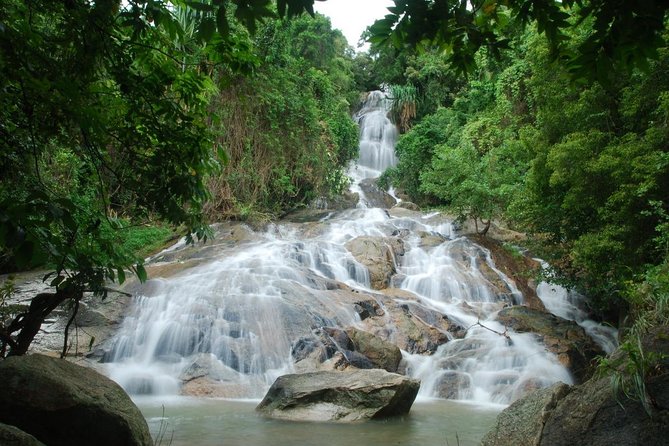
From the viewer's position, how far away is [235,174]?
1908 cm

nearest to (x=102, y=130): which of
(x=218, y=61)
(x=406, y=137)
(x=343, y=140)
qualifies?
(x=218, y=61)

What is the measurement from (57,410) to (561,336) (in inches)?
387

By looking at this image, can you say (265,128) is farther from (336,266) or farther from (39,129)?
(39,129)

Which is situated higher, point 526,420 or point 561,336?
point 526,420

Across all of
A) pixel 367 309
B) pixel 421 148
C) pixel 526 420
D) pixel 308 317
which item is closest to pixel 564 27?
pixel 526 420

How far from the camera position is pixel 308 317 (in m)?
10.9

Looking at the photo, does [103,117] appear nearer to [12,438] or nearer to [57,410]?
[12,438]

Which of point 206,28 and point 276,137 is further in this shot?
point 276,137

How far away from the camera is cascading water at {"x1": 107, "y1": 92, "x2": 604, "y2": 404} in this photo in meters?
9.36

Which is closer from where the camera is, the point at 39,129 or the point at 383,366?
the point at 39,129

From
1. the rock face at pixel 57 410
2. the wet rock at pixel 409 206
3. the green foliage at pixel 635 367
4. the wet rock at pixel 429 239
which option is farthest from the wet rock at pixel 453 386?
the wet rock at pixel 409 206

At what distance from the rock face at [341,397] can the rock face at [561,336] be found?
436cm

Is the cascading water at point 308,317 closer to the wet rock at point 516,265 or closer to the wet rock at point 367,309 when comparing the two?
the wet rock at point 367,309

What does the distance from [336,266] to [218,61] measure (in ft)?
37.9
